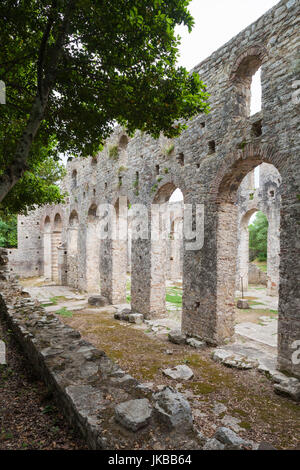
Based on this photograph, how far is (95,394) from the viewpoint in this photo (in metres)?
2.83

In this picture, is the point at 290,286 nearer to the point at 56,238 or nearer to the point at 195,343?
the point at 195,343

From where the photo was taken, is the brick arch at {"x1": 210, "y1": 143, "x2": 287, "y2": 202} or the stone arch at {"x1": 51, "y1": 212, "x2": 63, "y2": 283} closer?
the brick arch at {"x1": 210, "y1": 143, "x2": 287, "y2": 202}

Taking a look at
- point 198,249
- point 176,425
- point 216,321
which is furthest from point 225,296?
point 176,425

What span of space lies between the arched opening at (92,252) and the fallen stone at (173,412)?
485 inches

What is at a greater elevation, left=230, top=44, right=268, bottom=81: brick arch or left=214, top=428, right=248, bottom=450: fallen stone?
left=230, top=44, right=268, bottom=81: brick arch

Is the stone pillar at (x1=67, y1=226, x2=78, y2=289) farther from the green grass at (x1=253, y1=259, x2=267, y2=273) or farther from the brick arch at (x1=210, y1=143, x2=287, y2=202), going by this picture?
the green grass at (x1=253, y1=259, x2=267, y2=273)

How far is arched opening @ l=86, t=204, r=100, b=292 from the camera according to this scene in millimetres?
14430

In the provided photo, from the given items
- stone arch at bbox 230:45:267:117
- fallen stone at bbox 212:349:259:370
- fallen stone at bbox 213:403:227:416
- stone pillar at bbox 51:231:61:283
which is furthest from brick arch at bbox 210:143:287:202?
stone pillar at bbox 51:231:61:283

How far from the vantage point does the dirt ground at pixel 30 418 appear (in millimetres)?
2557

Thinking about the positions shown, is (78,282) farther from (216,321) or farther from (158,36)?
(158,36)

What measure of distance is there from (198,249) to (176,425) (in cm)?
516

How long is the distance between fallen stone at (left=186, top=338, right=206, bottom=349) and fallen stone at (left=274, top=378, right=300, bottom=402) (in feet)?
7.62

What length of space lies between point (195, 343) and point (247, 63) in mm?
7233

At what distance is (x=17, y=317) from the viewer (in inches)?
226
